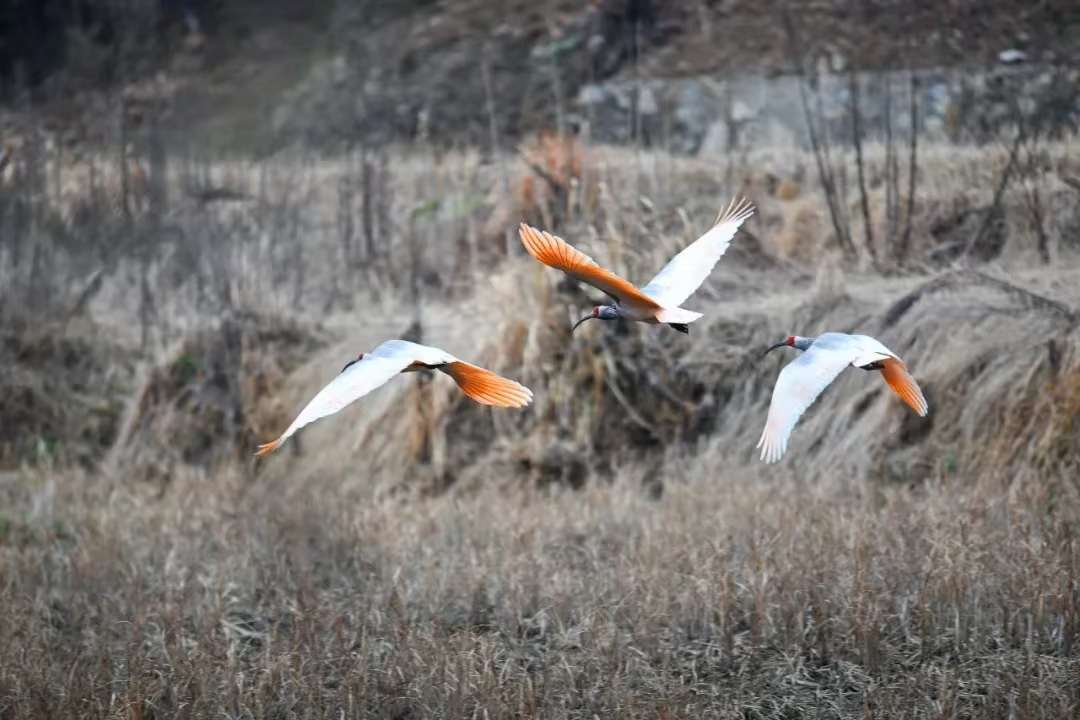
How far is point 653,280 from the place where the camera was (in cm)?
379

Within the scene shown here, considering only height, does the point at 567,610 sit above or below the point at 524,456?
above

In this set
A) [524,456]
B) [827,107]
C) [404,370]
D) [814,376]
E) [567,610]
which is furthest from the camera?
[827,107]

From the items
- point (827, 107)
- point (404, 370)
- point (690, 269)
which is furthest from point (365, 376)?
point (827, 107)

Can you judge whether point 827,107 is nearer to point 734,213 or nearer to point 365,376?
point 734,213

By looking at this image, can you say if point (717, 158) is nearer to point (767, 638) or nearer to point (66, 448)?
Answer: point (66, 448)

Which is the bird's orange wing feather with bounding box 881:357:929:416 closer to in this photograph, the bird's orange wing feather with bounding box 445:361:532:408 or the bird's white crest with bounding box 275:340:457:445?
the bird's orange wing feather with bounding box 445:361:532:408

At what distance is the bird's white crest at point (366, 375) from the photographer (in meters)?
3.27

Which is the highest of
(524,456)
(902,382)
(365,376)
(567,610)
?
(365,376)

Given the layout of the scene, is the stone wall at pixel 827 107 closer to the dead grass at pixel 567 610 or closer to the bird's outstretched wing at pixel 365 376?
the dead grass at pixel 567 610

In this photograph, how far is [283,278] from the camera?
10.1 m

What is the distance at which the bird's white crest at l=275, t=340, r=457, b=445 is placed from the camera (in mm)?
3266

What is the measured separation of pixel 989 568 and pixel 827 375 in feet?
6.90

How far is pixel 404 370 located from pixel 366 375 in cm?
16

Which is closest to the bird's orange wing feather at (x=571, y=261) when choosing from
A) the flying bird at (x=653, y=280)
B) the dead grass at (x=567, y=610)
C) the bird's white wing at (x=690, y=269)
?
the flying bird at (x=653, y=280)
